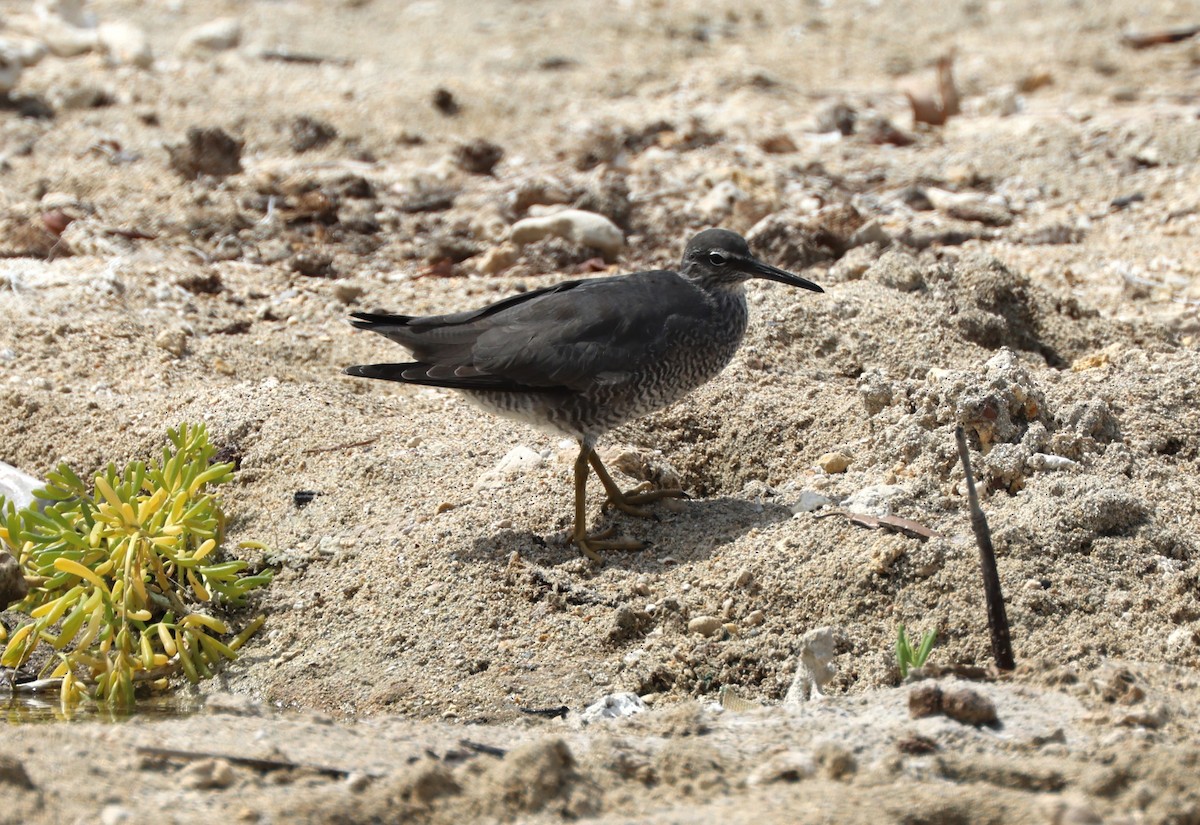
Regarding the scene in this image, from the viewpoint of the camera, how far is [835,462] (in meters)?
5.18

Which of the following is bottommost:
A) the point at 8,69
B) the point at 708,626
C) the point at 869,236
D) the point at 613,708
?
the point at 613,708

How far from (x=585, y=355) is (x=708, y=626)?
1.23 metres

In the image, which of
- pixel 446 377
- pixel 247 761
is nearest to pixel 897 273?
pixel 446 377

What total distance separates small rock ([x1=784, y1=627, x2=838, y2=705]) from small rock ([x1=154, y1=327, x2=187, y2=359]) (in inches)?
145

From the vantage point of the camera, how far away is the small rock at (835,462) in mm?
5176

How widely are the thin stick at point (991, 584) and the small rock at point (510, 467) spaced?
83.5 inches

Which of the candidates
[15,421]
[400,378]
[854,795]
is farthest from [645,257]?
[854,795]

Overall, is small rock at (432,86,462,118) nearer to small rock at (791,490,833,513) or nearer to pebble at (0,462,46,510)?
pebble at (0,462,46,510)

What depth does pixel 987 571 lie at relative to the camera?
12.8 feet

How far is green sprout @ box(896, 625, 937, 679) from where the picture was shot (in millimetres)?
3959

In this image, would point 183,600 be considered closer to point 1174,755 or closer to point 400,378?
point 400,378

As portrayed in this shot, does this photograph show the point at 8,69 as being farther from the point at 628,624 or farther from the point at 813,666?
the point at 813,666

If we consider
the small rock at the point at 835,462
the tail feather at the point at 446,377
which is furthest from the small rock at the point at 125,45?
the small rock at the point at 835,462

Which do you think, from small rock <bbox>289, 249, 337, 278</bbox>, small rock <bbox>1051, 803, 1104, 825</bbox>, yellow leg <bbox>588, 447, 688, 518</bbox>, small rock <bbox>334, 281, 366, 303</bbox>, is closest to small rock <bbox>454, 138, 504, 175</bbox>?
small rock <bbox>289, 249, 337, 278</bbox>
